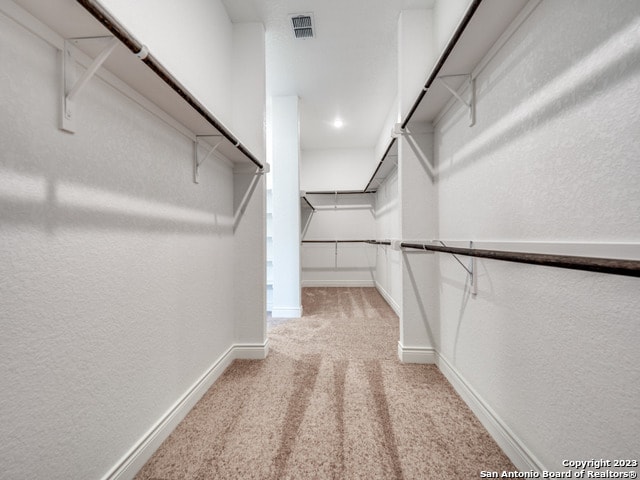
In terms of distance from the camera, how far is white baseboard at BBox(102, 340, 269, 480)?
966mm

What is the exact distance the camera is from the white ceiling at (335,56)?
198 centimetres

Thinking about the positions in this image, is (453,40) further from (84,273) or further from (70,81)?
(84,273)

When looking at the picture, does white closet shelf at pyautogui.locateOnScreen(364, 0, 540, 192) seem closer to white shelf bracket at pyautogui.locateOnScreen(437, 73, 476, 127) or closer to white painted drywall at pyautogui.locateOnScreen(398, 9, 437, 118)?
white shelf bracket at pyautogui.locateOnScreen(437, 73, 476, 127)

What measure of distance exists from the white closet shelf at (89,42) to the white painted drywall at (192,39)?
8.5 inches

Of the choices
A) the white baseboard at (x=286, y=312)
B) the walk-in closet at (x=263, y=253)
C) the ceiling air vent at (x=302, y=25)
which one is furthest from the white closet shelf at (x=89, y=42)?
the white baseboard at (x=286, y=312)

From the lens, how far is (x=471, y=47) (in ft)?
3.84

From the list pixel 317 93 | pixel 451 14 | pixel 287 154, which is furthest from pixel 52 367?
pixel 317 93

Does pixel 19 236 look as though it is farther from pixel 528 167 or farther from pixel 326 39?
pixel 326 39

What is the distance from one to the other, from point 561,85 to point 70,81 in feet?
4.87

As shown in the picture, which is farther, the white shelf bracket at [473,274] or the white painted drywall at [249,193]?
the white painted drywall at [249,193]

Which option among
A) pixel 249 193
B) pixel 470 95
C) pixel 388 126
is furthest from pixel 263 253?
pixel 388 126

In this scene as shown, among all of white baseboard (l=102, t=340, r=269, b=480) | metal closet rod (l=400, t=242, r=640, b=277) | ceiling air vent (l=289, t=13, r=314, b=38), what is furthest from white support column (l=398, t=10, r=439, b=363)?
white baseboard (l=102, t=340, r=269, b=480)

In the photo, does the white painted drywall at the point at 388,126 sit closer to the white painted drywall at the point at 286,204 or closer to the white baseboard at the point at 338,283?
the white painted drywall at the point at 286,204

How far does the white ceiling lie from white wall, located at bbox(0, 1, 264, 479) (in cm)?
146
